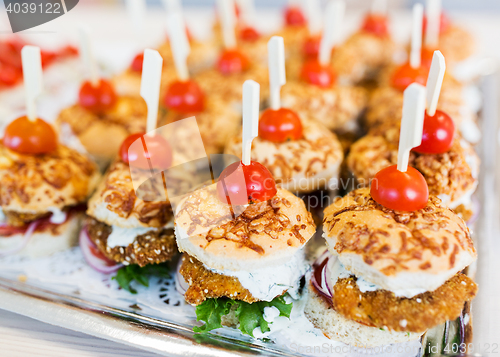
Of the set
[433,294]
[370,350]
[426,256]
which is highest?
[426,256]

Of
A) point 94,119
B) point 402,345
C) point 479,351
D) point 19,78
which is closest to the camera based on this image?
point 479,351

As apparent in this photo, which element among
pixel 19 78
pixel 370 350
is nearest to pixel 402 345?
pixel 370 350

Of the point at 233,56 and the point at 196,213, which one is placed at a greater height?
the point at 233,56

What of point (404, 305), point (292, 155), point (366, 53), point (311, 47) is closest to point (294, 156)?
point (292, 155)

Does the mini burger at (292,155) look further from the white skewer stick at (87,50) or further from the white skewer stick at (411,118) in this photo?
the white skewer stick at (87,50)

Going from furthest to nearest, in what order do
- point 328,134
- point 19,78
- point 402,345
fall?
point 19,78, point 328,134, point 402,345

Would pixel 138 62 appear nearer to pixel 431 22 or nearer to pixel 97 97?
pixel 97 97

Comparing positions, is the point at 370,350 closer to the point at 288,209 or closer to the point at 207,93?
the point at 288,209
